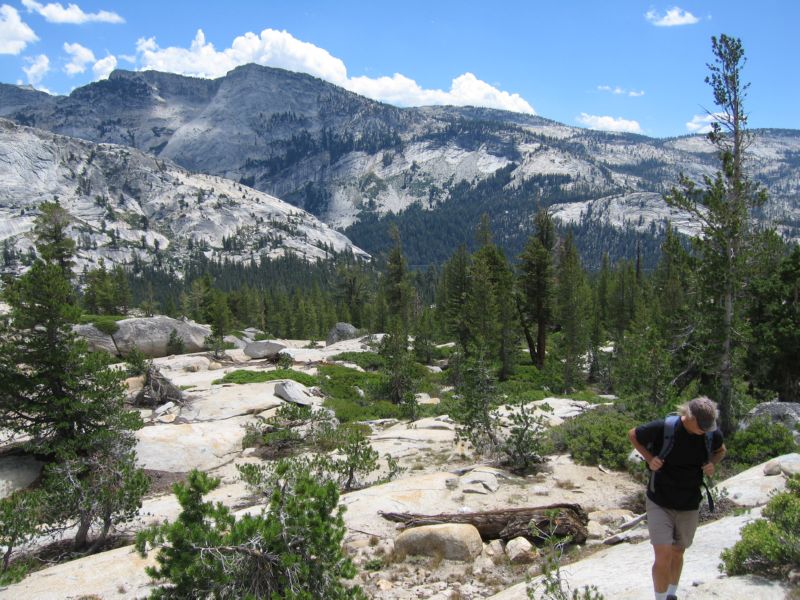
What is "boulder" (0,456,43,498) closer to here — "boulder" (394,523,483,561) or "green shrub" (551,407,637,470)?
"boulder" (394,523,483,561)

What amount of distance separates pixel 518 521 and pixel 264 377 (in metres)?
21.9

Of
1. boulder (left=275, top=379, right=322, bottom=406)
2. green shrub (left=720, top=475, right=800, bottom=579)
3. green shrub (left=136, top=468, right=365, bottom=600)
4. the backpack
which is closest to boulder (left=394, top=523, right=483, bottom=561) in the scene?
green shrub (left=136, top=468, right=365, bottom=600)

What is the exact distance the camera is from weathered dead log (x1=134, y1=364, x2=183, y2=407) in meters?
23.4

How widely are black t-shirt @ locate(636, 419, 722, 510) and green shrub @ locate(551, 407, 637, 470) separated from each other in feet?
26.7

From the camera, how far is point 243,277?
606 ft

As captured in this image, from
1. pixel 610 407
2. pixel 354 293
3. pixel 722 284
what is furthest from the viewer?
pixel 354 293

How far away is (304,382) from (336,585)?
2247 cm

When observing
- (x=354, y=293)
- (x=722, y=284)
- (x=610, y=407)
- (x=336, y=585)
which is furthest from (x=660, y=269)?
(x=336, y=585)

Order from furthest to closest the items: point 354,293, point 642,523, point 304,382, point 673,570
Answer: point 354,293 → point 304,382 → point 642,523 → point 673,570

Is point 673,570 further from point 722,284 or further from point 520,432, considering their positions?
point 722,284

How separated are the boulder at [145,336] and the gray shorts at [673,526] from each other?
37277 mm

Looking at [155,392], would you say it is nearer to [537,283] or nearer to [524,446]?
[524,446]

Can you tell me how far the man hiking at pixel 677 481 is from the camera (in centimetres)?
533

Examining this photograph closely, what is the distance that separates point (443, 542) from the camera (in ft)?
29.0
